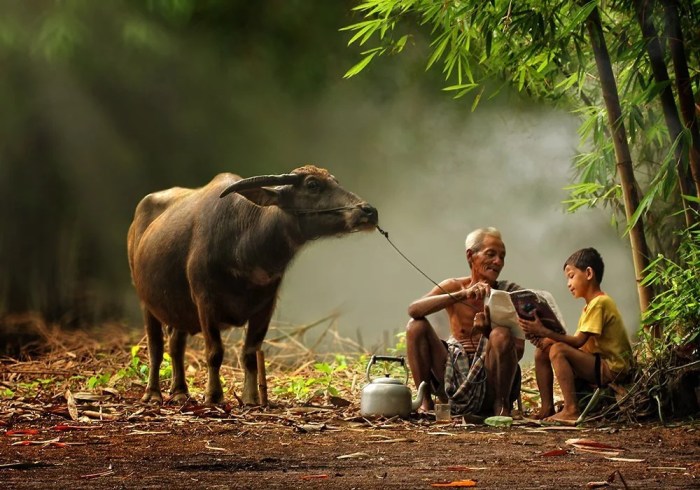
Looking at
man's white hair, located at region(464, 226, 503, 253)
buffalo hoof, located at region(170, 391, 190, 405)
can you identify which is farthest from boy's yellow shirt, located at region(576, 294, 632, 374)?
buffalo hoof, located at region(170, 391, 190, 405)

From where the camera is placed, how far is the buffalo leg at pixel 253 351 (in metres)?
4.98

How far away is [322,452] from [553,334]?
4.63ft

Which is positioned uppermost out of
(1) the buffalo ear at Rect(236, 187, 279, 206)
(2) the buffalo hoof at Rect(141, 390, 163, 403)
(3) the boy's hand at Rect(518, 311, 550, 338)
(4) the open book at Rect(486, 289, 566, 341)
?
(1) the buffalo ear at Rect(236, 187, 279, 206)

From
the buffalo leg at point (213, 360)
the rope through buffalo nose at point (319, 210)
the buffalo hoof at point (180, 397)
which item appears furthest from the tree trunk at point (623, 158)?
the buffalo hoof at point (180, 397)

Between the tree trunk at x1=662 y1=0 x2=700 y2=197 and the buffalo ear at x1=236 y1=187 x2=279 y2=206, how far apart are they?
2291 millimetres

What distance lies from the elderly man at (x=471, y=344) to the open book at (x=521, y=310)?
0.05 metres

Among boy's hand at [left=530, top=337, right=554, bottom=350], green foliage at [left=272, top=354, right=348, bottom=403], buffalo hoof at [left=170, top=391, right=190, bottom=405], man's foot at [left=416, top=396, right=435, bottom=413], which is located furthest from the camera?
green foliage at [left=272, top=354, right=348, bottom=403]

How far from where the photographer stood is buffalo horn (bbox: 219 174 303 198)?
4.87 m

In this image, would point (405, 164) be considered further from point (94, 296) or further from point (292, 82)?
point (94, 296)

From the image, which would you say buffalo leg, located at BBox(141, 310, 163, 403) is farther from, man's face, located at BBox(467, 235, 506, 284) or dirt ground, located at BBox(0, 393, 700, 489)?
man's face, located at BBox(467, 235, 506, 284)

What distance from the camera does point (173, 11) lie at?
768 centimetres

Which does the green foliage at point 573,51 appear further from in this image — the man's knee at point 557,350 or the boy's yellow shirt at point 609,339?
the man's knee at point 557,350

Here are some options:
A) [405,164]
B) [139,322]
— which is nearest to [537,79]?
[405,164]

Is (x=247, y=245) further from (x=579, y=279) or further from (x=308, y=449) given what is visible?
(x=308, y=449)
